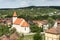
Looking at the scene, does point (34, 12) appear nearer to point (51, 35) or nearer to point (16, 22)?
point (16, 22)

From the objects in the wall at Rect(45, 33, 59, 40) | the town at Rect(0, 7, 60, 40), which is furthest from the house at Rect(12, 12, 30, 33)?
the wall at Rect(45, 33, 59, 40)

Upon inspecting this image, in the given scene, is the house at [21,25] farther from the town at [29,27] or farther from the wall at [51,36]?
the wall at [51,36]

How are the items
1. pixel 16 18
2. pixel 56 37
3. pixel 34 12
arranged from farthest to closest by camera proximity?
pixel 34 12 → pixel 16 18 → pixel 56 37

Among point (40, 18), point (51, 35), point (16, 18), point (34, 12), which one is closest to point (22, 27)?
point (16, 18)

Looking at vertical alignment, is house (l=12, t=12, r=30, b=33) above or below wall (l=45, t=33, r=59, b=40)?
below

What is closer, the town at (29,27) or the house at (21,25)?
the town at (29,27)

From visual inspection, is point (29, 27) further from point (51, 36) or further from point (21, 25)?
point (51, 36)

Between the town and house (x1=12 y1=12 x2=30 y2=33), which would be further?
house (x1=12 y1=12 x2=30 y2=33)

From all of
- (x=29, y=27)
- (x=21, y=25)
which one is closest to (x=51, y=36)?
(x=29, y=27)

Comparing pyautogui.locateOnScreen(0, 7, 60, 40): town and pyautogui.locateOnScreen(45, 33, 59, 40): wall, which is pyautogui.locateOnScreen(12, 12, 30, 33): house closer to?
pyautogui.locateOnScreen(0, 7, 60, 40): town

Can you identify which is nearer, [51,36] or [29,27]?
[51,36]

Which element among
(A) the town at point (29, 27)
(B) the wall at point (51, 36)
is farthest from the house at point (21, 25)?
(B) the wall at point (51, 36)
